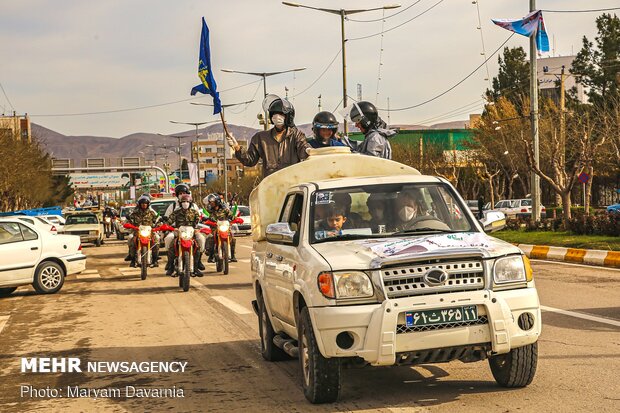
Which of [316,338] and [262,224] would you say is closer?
[316,338]

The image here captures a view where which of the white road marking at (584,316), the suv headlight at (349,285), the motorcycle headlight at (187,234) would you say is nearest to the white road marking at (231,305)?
the motorcycle headlight at (187,234)

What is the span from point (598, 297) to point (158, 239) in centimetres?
1155

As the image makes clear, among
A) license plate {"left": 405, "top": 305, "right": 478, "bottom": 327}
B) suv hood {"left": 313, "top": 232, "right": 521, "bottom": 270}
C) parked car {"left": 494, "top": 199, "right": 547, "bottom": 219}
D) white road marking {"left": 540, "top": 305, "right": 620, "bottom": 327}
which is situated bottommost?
parked car {"left": 494, "top": 199, "right": 547, "bottom": 219}

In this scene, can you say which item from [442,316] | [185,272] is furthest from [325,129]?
[185,272]

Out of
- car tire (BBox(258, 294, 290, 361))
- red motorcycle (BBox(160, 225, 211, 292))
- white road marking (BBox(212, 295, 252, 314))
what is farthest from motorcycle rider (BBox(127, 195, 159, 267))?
car tire (BBox(258, 294, 290, 361))

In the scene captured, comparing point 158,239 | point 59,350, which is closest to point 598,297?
point 59,350

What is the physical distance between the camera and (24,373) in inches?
353

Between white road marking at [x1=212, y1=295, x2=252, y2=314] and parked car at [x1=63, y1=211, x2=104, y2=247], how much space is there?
1142 inches

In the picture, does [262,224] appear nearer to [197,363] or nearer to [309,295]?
[197,363]

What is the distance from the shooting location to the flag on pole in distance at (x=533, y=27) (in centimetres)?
2894

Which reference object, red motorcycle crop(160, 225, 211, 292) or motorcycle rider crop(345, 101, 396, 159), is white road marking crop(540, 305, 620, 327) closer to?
motorcycle rider crop(345, 101, 396, 159)

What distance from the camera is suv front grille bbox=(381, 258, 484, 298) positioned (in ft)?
20.7

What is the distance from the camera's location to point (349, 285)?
6.38 m

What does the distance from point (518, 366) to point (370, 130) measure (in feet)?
14.4
